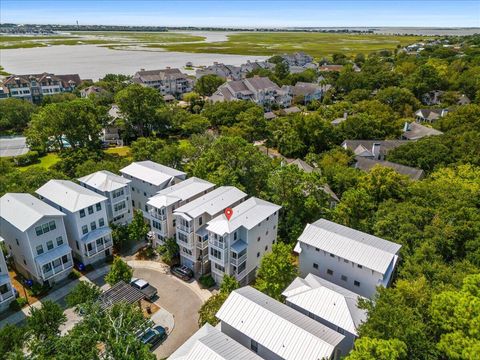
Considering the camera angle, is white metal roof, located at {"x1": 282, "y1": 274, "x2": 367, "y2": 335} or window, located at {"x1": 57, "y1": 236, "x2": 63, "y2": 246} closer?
white metal roof, located at {"x1": 282, "y1": 274, "x2": 367, "y2": 335}

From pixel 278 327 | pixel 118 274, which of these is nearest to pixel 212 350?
pixel 278 327

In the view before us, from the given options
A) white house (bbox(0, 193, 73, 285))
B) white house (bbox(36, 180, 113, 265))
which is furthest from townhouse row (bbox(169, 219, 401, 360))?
white house (bbox(36, 180, 113, 265))

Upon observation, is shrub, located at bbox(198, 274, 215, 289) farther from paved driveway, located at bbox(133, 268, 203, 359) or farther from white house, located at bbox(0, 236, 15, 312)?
white house, located at bbox(0, 236, 15, 312)

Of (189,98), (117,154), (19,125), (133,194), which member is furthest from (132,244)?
(189,98)

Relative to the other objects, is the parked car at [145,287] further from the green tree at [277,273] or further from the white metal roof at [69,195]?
the green tree at [277,273]

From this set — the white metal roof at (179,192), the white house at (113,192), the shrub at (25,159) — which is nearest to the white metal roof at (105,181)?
the white house at (113,192)

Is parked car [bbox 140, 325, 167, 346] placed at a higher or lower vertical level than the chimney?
lower
